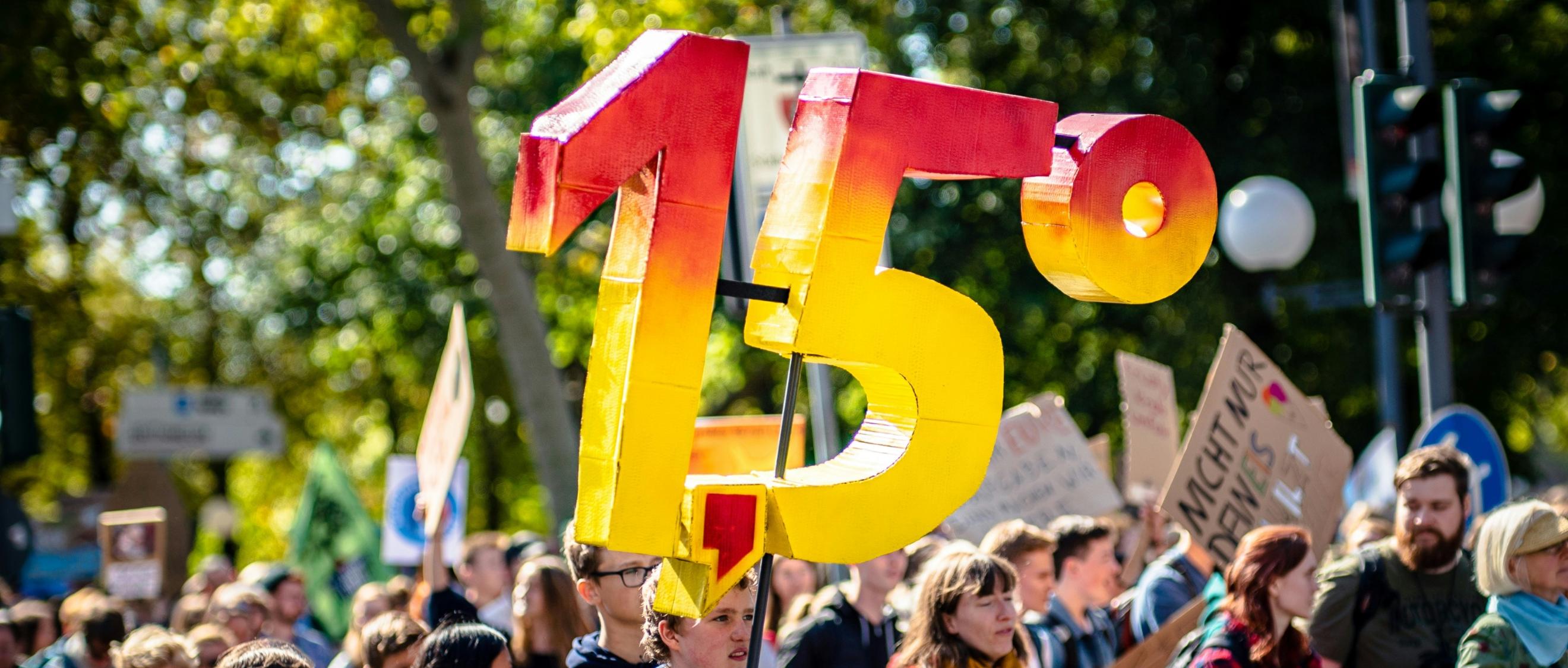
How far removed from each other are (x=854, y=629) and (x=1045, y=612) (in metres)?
1.00

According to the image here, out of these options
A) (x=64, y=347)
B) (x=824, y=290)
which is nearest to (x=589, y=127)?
(x=824, y=290)

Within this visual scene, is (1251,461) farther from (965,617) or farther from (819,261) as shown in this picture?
(819,261)

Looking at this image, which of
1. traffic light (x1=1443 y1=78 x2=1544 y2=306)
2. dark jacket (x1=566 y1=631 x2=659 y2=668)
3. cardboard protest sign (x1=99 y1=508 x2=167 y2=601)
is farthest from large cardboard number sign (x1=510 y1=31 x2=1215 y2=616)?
cardboard protest sign (x1=99 y1=508 x2=167 y2=601)

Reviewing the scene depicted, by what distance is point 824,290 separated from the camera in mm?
3332

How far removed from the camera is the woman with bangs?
15.4 feet

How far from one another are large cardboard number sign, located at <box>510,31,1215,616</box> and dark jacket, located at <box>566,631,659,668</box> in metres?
0.85

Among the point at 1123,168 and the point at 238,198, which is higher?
the point at 238,198

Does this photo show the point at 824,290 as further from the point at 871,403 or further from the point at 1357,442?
the point at 1357,442

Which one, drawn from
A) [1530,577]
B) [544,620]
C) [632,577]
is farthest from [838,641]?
[1530,577]

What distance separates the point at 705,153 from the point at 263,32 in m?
14.4

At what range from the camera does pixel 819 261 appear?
3334mm

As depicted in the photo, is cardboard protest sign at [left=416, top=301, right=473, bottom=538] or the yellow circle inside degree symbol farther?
cardboard protest sign at [left=416, top=301, right=473, bottom=538]

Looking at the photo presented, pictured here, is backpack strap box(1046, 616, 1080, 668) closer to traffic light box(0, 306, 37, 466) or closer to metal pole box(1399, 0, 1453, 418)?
metal pole box(1399, 0, 1453, 418)

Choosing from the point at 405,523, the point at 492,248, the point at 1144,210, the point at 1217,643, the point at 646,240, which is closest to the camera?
the point at 646,240
